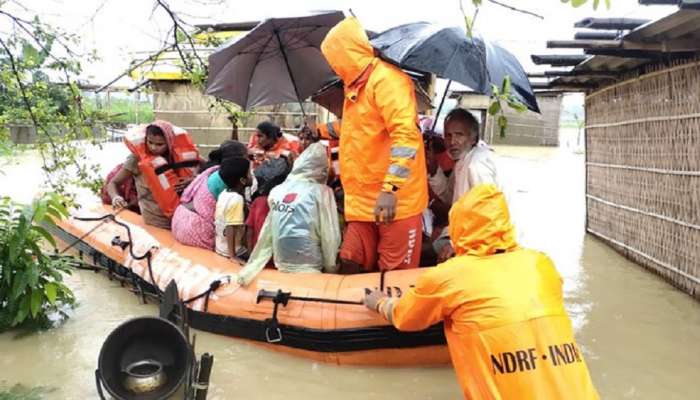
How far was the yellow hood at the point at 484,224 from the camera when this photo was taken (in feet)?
7.43

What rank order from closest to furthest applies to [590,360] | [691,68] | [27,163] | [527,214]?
1. [590,360]
2. [691,68]
3. [527,214]
4. [27,163]

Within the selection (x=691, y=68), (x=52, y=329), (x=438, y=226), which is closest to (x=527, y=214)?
(x=691, y=68)

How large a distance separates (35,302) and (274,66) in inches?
105

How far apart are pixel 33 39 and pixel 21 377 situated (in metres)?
1.92

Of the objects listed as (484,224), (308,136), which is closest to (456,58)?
(484,224)

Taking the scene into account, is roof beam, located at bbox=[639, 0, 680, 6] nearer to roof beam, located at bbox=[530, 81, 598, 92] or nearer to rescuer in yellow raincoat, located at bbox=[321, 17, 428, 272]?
rescuer in yellow raincoat, located at bbox=[321, 17, 428, 272]

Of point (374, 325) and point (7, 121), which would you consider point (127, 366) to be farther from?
point (7, 121)

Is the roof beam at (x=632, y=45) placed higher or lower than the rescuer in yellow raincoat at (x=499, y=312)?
higher

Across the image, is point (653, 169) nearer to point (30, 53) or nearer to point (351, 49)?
point (351, 49)

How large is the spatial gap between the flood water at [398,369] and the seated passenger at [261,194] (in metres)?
0.78

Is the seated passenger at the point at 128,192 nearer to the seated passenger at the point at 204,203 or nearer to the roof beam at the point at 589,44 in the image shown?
the seated passenger at the point at 204,203

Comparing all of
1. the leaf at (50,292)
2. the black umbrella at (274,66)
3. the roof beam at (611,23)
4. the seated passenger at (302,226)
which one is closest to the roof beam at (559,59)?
the roof beam at (611,23)

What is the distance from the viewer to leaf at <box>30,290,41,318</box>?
3.77m

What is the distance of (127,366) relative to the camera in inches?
117
